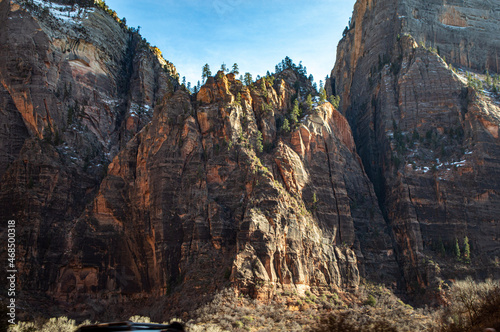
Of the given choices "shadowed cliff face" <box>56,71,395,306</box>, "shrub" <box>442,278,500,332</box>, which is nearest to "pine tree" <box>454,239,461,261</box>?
"shadowed cliff face" <box>56,71,395,306</box>

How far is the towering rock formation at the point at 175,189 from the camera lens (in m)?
82.5

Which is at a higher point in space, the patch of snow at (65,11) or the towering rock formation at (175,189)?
the patch of snow at (65,11)

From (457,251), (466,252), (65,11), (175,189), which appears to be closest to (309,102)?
(175,189)

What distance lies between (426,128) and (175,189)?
183 feet

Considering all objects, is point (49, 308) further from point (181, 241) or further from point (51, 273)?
point (181, 241)

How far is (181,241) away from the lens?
84812 mm

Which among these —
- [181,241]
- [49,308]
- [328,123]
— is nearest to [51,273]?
[49,308]

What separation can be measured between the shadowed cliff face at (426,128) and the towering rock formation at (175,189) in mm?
6133

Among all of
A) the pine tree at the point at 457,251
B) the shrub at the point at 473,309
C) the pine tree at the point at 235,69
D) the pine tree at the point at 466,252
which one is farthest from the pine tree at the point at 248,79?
the shrub at the point at 473,309

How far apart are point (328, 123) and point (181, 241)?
131 ft

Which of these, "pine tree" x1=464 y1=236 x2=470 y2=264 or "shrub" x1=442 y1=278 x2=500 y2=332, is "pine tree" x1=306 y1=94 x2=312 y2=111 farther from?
"shrub" x1=442 y1=278 x2=500 y2=332

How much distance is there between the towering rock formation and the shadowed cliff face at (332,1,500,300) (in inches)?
Result: 241

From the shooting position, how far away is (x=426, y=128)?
113062 millimetres

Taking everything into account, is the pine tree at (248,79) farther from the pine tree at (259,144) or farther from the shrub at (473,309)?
the shrub at (473,309)
